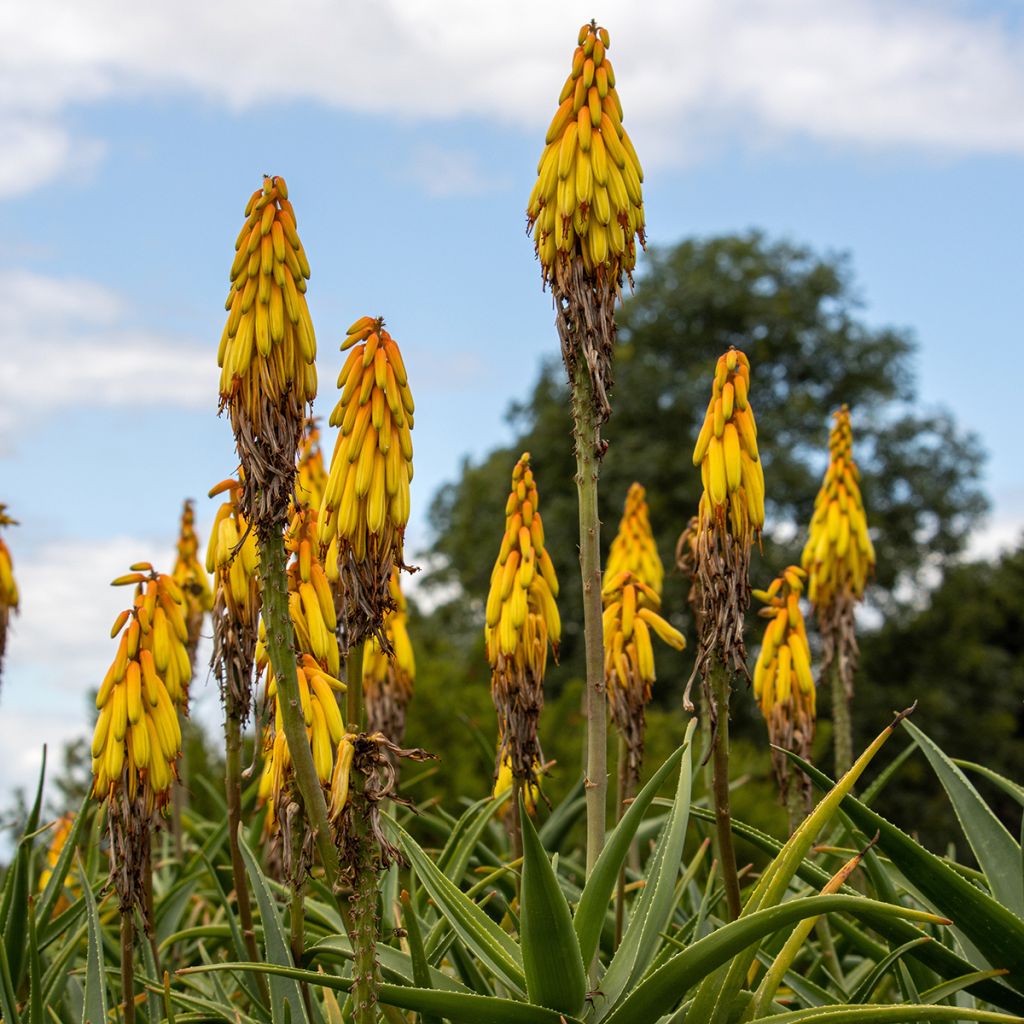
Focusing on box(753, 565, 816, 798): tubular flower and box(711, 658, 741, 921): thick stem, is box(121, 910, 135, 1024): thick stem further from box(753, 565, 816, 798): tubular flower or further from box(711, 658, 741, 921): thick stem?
box(753, 565, 816, 798): tubular flower

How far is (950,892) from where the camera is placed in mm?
3070

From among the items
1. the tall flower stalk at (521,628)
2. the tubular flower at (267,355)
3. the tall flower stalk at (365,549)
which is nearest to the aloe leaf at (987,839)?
the tall flower stalk at (521,628)

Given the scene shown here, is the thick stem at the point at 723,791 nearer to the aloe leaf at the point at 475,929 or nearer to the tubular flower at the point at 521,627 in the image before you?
the aloe leaf at the point at 475,929

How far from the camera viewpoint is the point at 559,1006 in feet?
9.55

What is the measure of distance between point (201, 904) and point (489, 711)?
24.0 ft

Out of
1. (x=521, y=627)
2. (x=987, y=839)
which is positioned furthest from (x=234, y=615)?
(x=987, y=839)

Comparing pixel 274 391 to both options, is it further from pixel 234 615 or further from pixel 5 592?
pixel 5 592

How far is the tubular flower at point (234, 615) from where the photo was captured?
150 inches

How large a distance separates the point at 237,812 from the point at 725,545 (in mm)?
1637

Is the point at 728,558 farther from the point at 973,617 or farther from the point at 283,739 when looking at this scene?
the point at 973,617

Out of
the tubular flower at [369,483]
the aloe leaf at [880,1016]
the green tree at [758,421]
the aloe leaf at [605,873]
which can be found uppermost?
the green tree at [758,421]

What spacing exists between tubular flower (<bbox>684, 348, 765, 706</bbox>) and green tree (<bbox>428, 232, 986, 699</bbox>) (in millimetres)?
26994

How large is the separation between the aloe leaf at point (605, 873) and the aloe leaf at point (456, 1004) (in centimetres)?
20

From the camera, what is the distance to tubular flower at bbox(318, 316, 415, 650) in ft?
9.85
